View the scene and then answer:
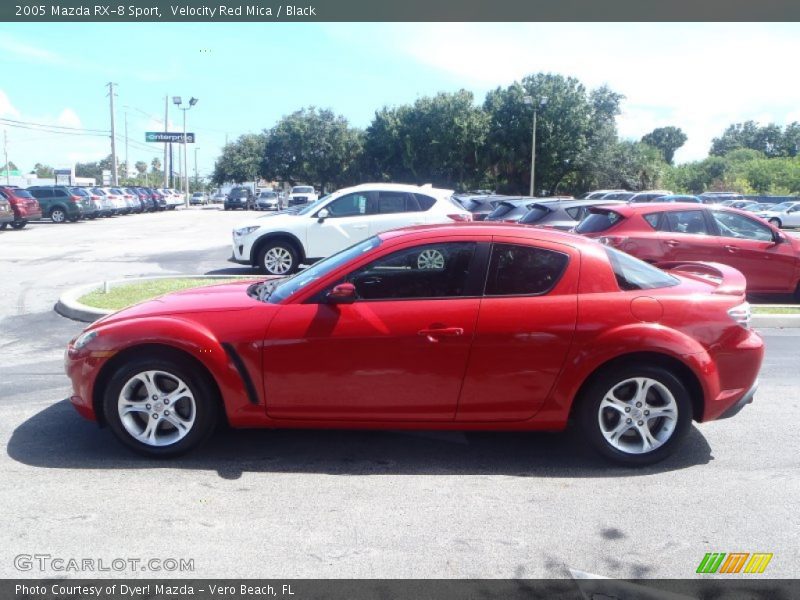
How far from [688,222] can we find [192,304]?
8.09m

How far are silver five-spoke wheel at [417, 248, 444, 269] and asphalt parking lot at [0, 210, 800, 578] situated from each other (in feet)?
4.34

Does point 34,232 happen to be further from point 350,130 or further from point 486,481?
point 350,130

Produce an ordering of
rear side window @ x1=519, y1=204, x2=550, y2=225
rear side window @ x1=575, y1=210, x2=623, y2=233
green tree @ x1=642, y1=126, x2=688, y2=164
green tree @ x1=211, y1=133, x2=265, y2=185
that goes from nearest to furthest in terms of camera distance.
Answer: rear side window @ x1=575, y1=210, x2=623, y2=233 < rear side window @ x1=519, y1=204, x2=550, y2=225 < green tree @ x1=211, y1=133, x2=265, y2=185 < green tree @ x1=642, y1=126, x2=688, y2=164

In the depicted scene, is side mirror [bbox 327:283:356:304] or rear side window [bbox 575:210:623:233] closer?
side mirror [bbox 327:283:356:304]

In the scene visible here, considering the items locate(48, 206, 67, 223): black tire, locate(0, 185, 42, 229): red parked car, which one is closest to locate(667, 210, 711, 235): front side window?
locate(0, 185, 42, 229): red parked car

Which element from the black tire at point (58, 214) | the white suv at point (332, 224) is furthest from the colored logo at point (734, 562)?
the black tire at point (58, 214)

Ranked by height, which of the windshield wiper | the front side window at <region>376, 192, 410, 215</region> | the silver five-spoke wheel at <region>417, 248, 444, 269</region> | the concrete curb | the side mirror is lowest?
the concrete curb

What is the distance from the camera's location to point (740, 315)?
4.89 metres

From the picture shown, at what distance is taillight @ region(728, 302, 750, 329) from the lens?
4.87 meters

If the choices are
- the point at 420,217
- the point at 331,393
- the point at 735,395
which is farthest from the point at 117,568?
the point at 420,217

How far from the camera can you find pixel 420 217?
513 inches

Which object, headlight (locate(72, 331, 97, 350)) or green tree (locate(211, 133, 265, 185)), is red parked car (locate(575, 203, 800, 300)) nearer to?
headlight (locate(72, 331, 97, 350))

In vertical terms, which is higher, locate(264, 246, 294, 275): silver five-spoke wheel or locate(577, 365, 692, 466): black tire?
locate(264, 246, 294, 275): silver five-spoke wheel

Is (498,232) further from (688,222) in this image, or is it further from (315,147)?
(315,147)
